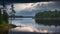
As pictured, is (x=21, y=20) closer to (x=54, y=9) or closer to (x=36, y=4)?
(x=36, y=4)

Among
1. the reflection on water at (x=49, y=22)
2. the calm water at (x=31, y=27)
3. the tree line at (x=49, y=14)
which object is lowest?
the calm water at (x=31, y=27)

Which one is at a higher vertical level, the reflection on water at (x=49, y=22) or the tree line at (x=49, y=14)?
the tree line at (x=49, y=14)

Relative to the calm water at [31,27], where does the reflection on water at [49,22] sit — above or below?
above

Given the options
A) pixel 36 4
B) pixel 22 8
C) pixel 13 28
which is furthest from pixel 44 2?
pixel 13 28

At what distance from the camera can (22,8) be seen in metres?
3.16

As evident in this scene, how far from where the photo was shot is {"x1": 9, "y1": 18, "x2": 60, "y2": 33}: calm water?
3.20m

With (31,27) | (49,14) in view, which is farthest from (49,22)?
(31,27)

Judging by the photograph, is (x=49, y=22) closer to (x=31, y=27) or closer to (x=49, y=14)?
(x=49, y=14)

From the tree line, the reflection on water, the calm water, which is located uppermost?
the tree line

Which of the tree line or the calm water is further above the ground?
the tree line

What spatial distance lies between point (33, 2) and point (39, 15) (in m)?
0.26

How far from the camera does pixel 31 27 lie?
330 centimetres

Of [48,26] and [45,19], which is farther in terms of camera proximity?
[48,26]

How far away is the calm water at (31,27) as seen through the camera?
320cm
